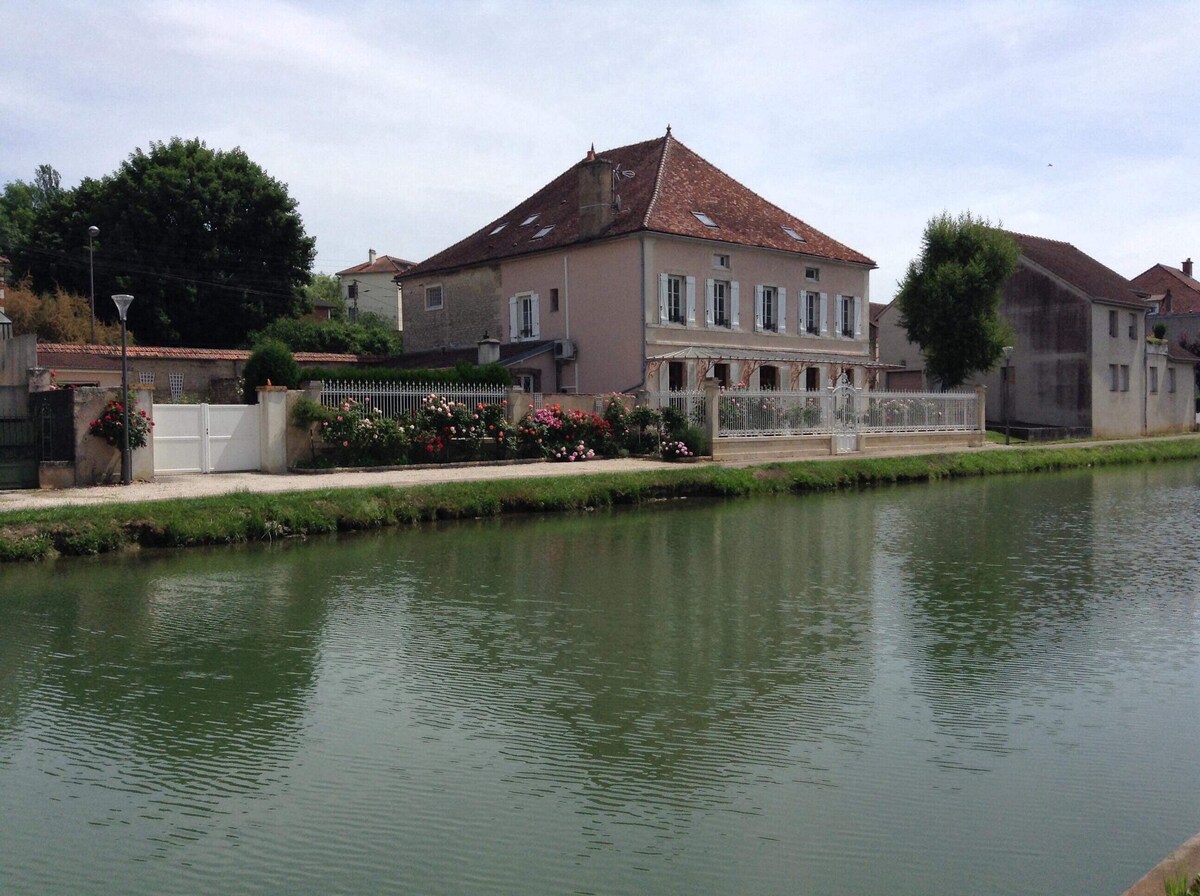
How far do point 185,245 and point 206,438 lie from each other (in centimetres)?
2649

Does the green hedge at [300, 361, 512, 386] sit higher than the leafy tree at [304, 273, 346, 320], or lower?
lower

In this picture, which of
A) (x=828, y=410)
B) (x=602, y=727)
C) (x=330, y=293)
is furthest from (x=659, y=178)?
(x=330, y=293)

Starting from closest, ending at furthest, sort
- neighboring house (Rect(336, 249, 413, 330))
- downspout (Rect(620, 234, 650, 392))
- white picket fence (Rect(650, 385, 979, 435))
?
white picket fence (Rect(650, 385, 979, 435))
downspout (Rect(620, 234, 650, 392))
neighboring house (Rect(336, 249, 413, 330))

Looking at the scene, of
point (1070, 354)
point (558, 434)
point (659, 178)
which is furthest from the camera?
point (1070, 354)

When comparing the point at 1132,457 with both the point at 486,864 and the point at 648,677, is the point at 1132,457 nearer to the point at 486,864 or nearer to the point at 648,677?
the point at 648,677

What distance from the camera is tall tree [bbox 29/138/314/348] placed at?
45.5m

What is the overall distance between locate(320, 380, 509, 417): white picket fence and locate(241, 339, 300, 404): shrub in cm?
182

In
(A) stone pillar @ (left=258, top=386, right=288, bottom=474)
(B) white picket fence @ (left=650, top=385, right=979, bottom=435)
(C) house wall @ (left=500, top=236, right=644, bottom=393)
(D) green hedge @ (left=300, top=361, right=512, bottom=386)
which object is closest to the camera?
(A) stone pillar @ (left=258, top=386, right=288, bottom=474)

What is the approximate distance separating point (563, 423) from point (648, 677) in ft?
63.2

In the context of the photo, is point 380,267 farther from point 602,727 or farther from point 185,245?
point 602,727

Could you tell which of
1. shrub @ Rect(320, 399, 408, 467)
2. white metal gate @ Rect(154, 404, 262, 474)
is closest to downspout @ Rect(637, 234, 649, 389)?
shrub @ Rect(320, 399, 408, 467)

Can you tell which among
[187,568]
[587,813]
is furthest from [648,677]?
[187,568]

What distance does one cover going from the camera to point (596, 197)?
3519 cm

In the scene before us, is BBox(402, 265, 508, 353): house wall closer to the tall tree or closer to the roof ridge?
the roof ridge
